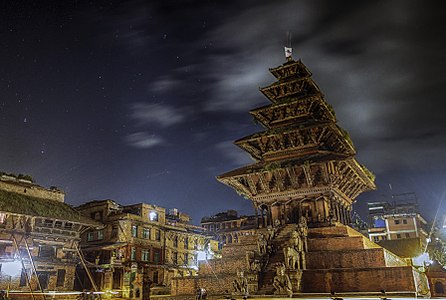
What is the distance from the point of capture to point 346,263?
21016 millimetres

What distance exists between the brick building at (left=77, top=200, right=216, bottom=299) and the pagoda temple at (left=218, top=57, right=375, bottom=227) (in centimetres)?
2315

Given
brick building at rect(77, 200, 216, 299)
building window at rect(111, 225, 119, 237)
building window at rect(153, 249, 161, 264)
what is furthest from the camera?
building window at rect(153, 249, 161, 264)

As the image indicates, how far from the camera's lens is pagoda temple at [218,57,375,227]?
26953 mm

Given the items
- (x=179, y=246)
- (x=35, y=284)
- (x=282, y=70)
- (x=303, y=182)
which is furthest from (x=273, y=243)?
(x=179, y=246)

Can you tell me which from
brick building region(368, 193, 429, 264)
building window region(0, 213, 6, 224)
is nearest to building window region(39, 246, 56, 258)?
building window region(0, 213, 6, 224)

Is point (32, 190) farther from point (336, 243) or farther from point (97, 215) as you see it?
point (336, 243)

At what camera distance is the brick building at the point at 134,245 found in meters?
48.5

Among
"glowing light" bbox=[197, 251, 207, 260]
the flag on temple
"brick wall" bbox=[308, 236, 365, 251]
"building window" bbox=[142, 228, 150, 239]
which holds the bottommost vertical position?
"brick wall" bbox=[308, 236, 365, 251]

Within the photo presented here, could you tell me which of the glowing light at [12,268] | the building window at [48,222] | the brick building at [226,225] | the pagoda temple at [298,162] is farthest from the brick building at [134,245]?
the pagoda temple at [298,162]

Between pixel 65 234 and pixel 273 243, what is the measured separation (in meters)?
25.9

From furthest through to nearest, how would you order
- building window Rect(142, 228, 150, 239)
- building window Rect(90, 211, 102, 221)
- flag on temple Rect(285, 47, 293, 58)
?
1. building window Rect(90, 211, 102, 221)
2. building window Rect(142, 228, 150, 239)
3. flag on temple Rect(285, 47, 293, 58)

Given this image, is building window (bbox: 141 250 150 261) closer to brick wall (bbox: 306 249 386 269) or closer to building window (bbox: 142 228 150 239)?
building window (bbox: 142 228 150 239)

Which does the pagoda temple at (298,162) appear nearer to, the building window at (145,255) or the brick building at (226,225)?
the building window at (145,255)

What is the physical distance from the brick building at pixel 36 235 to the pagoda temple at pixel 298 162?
18521mm
